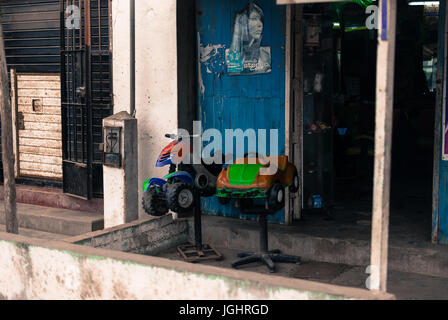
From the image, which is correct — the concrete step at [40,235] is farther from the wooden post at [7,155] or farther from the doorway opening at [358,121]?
the doorway opening at [358,121]

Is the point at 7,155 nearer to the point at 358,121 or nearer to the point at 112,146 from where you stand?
the point at 112,146

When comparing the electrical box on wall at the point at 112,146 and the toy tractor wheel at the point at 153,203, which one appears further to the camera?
the electrical box on wall at the point at 112,146

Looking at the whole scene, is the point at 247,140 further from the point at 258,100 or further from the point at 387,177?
the point at 387,177

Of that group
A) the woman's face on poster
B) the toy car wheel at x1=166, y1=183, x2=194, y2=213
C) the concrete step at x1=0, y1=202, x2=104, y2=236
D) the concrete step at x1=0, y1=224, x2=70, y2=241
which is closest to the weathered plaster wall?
the toy car wheel at x1=166, y1=183, x2=194, y2=213

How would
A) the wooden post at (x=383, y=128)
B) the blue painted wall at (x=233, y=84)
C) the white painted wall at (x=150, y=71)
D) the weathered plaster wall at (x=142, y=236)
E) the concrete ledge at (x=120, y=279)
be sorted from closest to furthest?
1. the wooden post at (x=383, y=128)
2. the concrete ledge at (x=120, y=279)
3. the weathered plaster wall at (x=142, y=236)
4. the blue painted wall at (x=233, y=84)
5. the white painted wall at (x=150, y=71)

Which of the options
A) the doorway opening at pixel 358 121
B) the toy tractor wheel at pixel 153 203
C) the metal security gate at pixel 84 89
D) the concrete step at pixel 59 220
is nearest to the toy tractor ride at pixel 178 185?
the toy tractor wheel at pixel 153 203

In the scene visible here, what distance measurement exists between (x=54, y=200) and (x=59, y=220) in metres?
0.93

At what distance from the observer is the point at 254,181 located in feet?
21.5

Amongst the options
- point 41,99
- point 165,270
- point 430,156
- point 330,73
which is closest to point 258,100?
point 330,73

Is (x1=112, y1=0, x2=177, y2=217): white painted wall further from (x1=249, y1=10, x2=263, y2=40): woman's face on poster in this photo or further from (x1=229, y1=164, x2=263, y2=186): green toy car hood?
(x1=229, y1=164, x2=263, y2=186): green toy car hood

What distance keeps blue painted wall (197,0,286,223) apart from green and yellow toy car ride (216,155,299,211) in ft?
3.66

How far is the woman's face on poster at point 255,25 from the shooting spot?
796cm

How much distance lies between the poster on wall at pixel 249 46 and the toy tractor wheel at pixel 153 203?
2.00m

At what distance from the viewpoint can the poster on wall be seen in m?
7.96
